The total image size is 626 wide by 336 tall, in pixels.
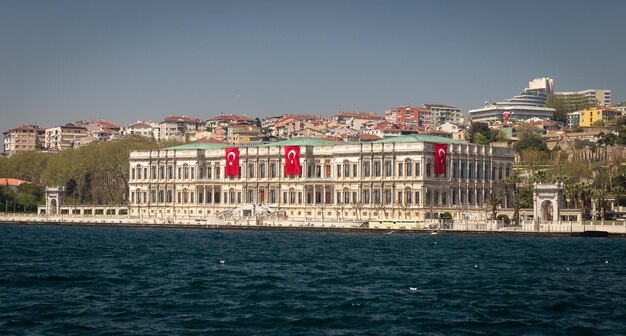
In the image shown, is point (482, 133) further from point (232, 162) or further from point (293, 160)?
point (293, 160)

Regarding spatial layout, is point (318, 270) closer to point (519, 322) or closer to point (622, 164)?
point (519, 322)

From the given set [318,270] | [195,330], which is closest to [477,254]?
[318,270]

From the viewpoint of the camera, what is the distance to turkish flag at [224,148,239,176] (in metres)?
132

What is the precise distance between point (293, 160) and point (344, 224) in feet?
63.8

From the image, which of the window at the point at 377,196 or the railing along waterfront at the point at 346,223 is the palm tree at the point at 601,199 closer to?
the railing along waterfront at the point at 346,223

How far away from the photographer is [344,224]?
10900cm

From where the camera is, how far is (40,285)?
156 ft

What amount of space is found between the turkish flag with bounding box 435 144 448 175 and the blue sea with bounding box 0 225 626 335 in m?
38.7

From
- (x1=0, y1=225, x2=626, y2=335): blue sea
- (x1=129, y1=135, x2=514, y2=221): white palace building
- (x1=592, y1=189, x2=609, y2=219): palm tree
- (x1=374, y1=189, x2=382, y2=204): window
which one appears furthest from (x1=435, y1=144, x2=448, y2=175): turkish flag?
(x1=0, y1=225, x2=626, y2=335): blue sea

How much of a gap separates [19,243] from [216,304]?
45.9 meters

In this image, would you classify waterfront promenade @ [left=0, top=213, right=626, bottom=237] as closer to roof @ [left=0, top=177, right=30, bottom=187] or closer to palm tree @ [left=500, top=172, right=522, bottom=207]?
palm tree @ [left=500, top=172, right=522, bottom=207]

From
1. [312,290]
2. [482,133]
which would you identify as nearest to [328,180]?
[482,133]

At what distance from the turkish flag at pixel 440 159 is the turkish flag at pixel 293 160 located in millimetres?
17362

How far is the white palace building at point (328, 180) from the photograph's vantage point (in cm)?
11694
